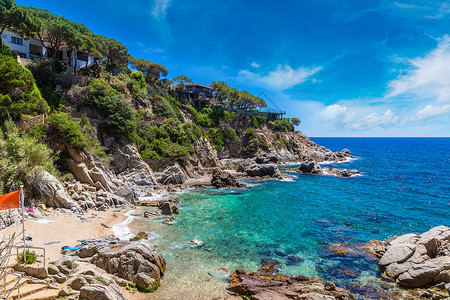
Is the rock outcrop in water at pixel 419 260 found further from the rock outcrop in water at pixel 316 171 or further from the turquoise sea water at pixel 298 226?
the rock outcrop in water at pixel 316 171

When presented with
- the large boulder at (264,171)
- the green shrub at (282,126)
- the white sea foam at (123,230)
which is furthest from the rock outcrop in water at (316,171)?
the white sea foam at (123,230)

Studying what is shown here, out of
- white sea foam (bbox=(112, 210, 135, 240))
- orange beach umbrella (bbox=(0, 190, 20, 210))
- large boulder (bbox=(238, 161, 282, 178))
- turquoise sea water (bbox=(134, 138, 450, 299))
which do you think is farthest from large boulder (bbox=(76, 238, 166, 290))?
large boulder (bbox=(238, 161, 282, 178))

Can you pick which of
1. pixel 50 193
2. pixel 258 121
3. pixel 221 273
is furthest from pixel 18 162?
pixel 258 121

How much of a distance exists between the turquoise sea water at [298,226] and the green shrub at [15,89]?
20.8m

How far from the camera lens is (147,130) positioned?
5219cm

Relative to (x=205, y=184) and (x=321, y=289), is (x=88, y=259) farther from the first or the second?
(x=205, y=184)

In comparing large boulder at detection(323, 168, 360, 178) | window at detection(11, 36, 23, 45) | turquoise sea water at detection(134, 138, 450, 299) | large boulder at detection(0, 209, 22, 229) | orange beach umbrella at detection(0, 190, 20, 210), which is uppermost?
window at detection(11, 36, 23, 45)

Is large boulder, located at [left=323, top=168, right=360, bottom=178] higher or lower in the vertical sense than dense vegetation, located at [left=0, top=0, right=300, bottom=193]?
lower

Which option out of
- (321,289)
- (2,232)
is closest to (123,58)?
(2,232)

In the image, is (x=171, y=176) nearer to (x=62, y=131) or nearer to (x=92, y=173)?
(x=92, y=173)

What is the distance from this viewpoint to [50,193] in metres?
24.8

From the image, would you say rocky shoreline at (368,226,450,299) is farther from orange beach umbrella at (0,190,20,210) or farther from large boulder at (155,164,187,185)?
large boulder at (155,164,187,185)

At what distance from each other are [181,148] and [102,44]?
37710mm

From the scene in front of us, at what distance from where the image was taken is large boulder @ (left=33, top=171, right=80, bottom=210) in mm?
24062
